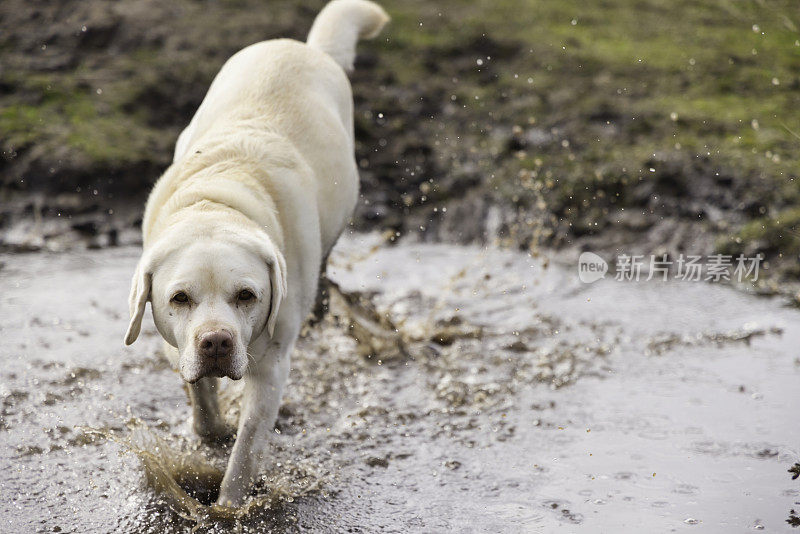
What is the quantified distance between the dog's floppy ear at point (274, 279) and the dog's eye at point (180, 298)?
0.31m

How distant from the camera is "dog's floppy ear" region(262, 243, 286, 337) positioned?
11.1 ft

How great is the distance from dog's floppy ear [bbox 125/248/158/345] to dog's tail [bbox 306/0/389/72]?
2347 millimetres

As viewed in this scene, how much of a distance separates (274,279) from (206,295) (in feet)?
0.94

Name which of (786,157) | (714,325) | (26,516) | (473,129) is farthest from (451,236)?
(26,516)

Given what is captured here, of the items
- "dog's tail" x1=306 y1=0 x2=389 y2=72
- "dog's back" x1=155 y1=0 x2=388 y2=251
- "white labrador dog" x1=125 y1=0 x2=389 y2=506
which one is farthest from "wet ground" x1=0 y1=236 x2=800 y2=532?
"dog's tail" x1=306 y1=0 x2=389 y2=72

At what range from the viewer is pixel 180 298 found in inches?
127

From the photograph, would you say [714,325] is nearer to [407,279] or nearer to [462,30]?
[407,279]

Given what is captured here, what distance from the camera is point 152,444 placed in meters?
3.99

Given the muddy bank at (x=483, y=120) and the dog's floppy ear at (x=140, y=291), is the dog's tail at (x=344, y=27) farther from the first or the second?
the dog's floppy ear at (x=140, y=291)

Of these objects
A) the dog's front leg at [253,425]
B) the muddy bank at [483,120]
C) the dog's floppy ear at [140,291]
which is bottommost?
the muddy bank at [483,120]

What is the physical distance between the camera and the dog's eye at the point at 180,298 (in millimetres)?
3213

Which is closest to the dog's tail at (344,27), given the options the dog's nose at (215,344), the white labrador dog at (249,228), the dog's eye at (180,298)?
the white labrador dog at (249,228)

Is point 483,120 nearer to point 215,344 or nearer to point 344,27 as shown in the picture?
point 344,27

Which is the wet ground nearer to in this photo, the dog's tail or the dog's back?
the dog's back
